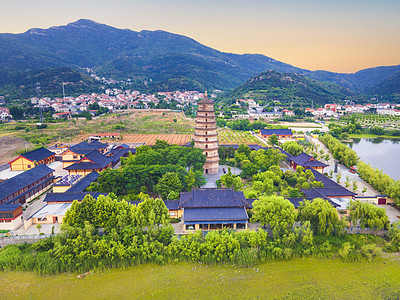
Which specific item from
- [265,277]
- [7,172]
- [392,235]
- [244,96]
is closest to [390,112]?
[244,96]

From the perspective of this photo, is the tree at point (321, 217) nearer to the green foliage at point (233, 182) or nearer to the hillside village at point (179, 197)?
the hillside village at point (179, 197)

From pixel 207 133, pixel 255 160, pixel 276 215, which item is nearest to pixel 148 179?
pixel 207 133

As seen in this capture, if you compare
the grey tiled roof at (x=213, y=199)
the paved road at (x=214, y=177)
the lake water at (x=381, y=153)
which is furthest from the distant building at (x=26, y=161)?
the lake water at (x=381, y=153)

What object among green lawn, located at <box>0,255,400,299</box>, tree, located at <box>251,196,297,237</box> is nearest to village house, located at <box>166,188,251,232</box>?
tree, located at <box>251,196,297,237</box>

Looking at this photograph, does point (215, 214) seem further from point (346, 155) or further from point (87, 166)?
point (346, 155)

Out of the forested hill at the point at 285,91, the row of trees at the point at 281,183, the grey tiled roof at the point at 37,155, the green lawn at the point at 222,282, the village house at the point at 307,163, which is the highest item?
the forested hill at the point at 285,91

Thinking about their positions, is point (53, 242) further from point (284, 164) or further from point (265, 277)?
point (284, 164)
